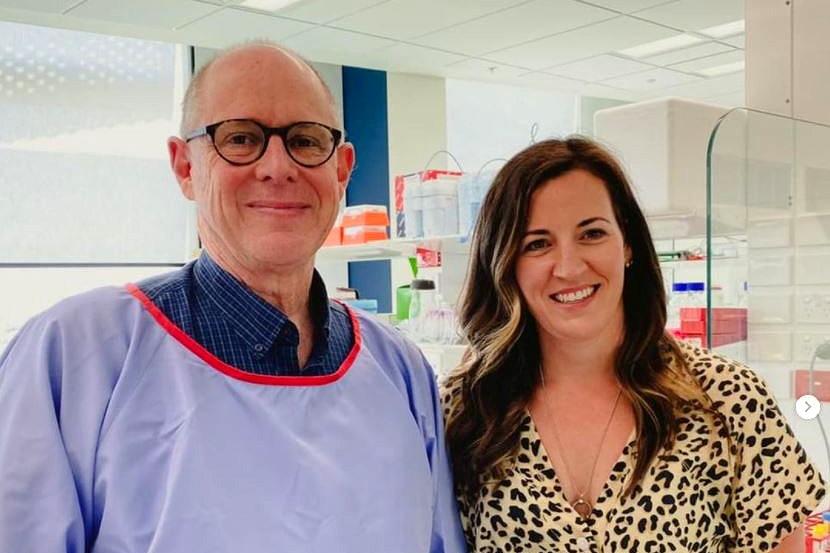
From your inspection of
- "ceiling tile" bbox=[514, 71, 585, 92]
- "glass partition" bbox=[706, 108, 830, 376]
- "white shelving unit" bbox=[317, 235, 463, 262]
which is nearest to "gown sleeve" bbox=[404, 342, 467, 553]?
"glass partition" bbox=[706, 108, 830, 376]

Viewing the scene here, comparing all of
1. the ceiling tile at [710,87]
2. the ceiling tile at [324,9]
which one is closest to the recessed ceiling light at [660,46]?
the ceiling tile at [710,87]

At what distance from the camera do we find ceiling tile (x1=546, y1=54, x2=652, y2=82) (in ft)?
20.9

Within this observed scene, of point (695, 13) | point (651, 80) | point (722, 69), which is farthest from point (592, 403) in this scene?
point (651, 80)

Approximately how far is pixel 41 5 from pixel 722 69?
17.0 feet

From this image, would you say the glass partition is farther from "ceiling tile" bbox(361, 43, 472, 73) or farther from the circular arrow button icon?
"ceiling tile" bbox(361, 43, 472, 73)

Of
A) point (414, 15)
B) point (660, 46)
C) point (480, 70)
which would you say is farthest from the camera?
point (480, 70)

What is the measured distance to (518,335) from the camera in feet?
5.01

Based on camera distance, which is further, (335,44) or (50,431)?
(335,44)

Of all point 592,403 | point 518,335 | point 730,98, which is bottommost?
point 592,403

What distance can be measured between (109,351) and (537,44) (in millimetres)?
5222

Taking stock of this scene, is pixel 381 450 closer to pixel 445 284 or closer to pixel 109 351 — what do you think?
pixel 109 351

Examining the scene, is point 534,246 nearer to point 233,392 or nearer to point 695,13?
point 233,392

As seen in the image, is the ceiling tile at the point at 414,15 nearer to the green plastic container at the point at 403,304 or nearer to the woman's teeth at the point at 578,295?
the green plastic container at the point at 403,304

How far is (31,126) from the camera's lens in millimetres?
5297
